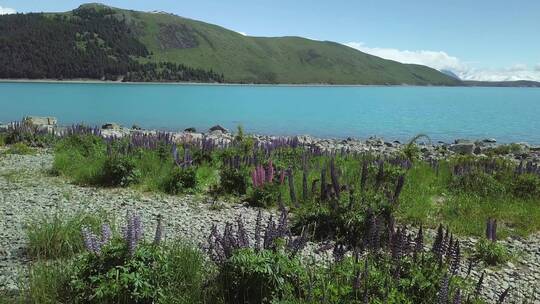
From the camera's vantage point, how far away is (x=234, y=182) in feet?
41.7

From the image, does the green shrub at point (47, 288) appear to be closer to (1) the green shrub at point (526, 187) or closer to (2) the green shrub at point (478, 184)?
(2) the green shrub at point (478, 184)

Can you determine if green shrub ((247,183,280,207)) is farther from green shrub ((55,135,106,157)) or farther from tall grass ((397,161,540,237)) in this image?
green shrub ((55,135,106,157))

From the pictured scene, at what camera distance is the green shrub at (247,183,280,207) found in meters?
11.6

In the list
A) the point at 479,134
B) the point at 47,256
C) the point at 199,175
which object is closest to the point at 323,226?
the point at 47,256

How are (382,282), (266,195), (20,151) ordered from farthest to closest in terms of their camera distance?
1. (20,151)
2. (266,195)
3. (382,282)

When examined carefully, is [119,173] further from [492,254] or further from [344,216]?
[492,254]

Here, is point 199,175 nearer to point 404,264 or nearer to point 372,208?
point 372,208

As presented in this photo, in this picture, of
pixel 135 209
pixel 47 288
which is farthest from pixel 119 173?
pixel 47 288

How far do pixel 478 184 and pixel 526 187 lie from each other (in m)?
1.21

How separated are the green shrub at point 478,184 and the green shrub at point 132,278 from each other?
9.74 metres

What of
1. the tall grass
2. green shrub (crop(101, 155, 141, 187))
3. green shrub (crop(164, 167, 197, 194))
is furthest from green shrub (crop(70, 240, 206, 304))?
green shrub (crop(101, 155, 141, 187))

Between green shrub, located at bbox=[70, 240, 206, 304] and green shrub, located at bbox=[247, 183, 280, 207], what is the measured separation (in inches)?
226

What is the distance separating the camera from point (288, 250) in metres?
5.90

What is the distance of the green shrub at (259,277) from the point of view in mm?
5430
